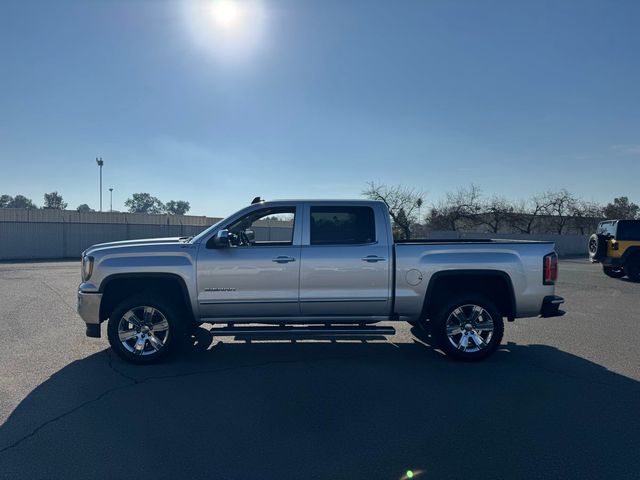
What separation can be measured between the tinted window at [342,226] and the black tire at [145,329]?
207 centimetres

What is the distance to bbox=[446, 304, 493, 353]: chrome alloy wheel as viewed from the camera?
18.3 ft

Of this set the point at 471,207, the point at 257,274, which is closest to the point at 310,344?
the point at 257,274

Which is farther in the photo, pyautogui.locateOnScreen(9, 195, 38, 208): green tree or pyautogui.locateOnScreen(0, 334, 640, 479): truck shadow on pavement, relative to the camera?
pyautogui.locateOnScreen(9, 195, 38, 208): green tree

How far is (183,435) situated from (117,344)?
2.27 metres

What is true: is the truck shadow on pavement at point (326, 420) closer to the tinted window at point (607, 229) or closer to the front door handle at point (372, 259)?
the front door handle at point (372, 259)

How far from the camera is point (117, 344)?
212 inches

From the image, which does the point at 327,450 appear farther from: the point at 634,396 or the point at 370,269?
the point at 634,396

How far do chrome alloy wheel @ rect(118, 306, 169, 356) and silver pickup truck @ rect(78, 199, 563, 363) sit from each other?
0.01 meters

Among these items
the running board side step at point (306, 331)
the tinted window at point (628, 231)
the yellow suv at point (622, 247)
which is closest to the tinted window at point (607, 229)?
the yellow suv at point (622, 247)

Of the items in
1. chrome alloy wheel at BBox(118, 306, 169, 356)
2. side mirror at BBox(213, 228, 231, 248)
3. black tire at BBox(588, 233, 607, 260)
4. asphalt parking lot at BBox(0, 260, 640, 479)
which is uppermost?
side mirror at BBox(213, 228, 231, 248)

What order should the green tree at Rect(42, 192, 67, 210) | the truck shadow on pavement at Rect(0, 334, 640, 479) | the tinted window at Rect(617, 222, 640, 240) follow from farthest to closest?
the green tree at Rect(42, 192, 67, 210) < the tinted window at Rect(617, 222, 640, 240) < the truck shadow on pavement at Rect(0, 334, 640, 479)

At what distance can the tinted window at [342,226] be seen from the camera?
567cm

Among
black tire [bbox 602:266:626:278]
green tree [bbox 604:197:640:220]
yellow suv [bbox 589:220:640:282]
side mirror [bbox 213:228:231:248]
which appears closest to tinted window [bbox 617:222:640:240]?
yellow suv [bbox 589:220:640:282]

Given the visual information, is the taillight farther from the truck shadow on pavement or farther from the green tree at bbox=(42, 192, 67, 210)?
the green tree at bbox=(42, 192, 67, 210)
